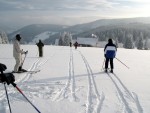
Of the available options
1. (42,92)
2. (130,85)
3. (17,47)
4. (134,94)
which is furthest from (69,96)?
(17,47)

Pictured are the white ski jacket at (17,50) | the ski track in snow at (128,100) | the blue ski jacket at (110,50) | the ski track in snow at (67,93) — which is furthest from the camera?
the blue ski jacket at (110,50)

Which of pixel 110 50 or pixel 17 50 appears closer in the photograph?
pixel 17 50

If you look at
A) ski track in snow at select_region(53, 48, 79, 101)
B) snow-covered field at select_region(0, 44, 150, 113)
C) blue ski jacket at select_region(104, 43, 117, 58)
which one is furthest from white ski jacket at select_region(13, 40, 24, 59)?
blue ski jacket at select_region(104, 43, 117, 58)

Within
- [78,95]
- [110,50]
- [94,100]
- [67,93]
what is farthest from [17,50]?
[94,100]

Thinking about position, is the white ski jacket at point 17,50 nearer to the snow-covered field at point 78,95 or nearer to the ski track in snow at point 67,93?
the snow-covered field at point 78,95

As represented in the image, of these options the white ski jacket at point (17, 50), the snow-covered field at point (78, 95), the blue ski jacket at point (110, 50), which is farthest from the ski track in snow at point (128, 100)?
the white ski jacket at point (17, 50)

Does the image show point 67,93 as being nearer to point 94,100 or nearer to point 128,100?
point 94,100

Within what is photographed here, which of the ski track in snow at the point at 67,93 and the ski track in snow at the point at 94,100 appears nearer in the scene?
the ski track in snow at the point at 94,100

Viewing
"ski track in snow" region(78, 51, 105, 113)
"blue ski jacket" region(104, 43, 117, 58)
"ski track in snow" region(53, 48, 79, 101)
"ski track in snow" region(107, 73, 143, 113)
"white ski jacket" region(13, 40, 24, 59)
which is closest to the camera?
"ski track in snow" region(78, 51, 105, 113)

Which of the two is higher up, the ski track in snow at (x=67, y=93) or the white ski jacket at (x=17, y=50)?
the white ski jacket at (x=17, y=50)

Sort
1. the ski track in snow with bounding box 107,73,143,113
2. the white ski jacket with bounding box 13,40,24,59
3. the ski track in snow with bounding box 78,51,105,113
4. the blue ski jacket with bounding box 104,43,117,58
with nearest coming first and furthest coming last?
the ski track in snow with bounding box 78,51,105,113
the ski track in snow with bounding box 107,73,143,113
the white ski jacket with bounding box 13,40,24,59
the blue ski jacket with bounding box 104,43,117,58

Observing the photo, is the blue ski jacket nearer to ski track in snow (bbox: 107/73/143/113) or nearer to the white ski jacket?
ski track in snow (bbox: 107/73/143/113)

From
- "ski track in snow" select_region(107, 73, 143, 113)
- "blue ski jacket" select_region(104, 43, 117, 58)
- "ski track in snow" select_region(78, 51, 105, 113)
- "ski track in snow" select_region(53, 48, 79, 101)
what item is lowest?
"ski track in snow" select_region(107, 73, 143, 113)

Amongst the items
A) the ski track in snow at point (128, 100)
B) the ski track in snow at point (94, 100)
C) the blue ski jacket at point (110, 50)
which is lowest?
the ski track in snow at point (128, 100)
